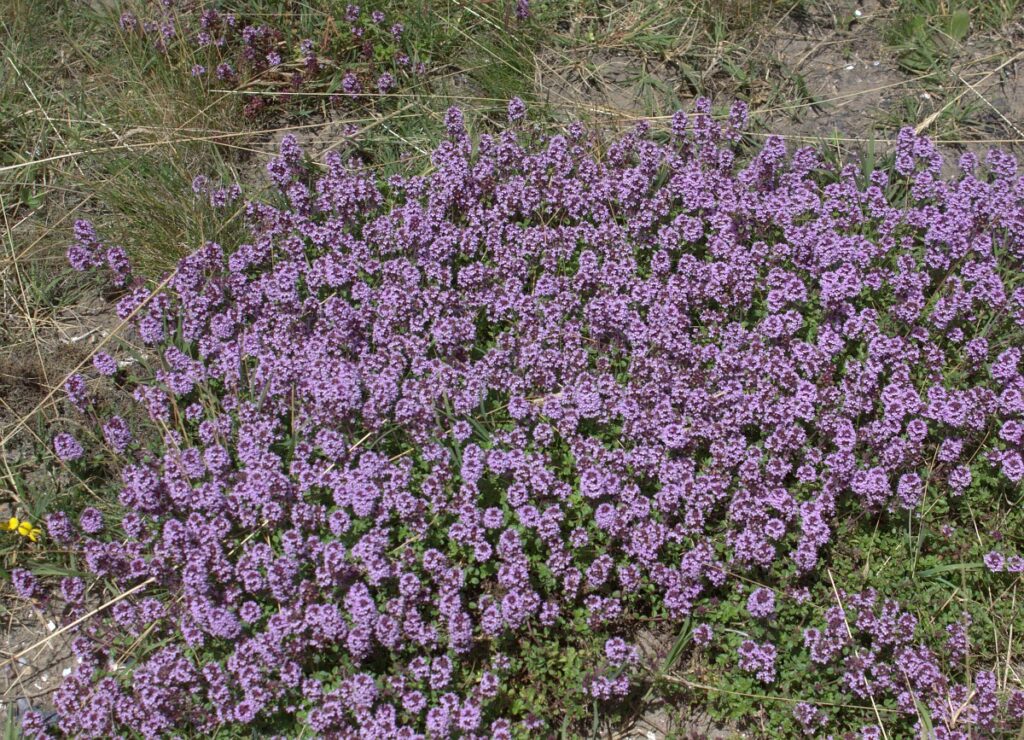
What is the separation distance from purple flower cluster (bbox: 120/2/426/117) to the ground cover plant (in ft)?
3.86

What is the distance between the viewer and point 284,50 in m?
7.14

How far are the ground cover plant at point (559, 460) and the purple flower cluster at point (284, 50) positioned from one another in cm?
118

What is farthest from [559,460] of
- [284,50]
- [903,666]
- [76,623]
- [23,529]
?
[284,50]

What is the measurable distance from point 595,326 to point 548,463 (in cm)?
88

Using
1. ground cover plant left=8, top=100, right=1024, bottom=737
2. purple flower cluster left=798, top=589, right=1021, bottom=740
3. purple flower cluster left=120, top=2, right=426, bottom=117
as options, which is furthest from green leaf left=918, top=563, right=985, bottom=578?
purple flower cluster left=120, top=2, right=426, bottom=117

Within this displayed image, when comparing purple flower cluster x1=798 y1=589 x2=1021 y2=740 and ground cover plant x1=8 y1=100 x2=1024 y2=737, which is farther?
ground cover plant x1=8 y1=100 x2=1024 y2=737

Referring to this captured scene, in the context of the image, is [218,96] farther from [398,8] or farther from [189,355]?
[189,355]

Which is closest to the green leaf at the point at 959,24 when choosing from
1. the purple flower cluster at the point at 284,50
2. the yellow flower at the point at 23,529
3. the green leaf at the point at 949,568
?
the purple flower cluster at the point at 284,50

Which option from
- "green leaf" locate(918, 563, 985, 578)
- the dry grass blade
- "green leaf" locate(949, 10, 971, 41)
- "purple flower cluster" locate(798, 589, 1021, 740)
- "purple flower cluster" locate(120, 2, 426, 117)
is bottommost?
the dry grass blade

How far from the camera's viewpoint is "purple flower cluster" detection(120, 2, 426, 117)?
6879mm

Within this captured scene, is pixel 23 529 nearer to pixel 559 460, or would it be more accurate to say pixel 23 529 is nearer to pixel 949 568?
pixel 559 460

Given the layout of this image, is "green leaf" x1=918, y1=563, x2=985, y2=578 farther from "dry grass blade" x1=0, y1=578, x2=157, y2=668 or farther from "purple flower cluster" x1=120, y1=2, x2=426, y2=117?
"purple flower cluster" x1=120, y1=2, x2=426, y2=117

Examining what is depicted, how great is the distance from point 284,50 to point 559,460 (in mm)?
4003

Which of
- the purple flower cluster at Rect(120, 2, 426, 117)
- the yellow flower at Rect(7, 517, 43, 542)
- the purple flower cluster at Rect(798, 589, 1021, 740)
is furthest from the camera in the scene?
the purple flower cluster at Rect(120, 2, 426, 117)
